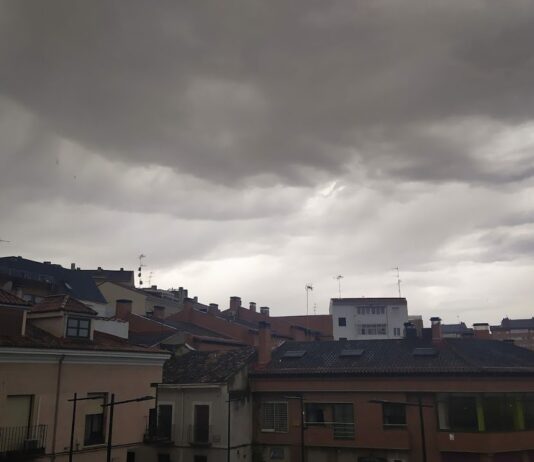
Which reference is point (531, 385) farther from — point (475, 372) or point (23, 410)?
point (23, 410)

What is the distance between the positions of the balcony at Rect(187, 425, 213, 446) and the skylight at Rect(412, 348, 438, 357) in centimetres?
1625

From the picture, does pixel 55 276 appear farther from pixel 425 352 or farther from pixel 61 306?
pixel 425 352

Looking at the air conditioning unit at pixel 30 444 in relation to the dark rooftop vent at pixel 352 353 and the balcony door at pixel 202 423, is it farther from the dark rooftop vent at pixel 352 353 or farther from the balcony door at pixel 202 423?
the dark rooftop vent at pixel 352 353

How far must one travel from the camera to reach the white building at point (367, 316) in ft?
282

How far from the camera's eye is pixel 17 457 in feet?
85.4

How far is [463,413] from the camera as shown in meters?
37.9

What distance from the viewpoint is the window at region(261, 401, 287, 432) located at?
142ft

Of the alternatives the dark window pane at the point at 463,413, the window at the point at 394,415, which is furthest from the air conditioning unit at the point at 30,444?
the dark window pane at the point at 463,413

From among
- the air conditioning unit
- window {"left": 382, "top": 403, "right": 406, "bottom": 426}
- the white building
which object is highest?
the white building

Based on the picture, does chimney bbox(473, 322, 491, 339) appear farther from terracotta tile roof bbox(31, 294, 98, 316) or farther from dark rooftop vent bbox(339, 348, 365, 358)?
terracotta tile roof bbox(31, 294, 98, 316)

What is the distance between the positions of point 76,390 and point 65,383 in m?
0.83

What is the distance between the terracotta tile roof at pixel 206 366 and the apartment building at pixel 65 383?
886cm

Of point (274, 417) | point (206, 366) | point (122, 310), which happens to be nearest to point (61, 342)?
point (206, 366)

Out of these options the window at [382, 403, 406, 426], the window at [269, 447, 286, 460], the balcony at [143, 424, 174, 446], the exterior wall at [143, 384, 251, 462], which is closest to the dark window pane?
the window at [382, 403, 406, 426]
